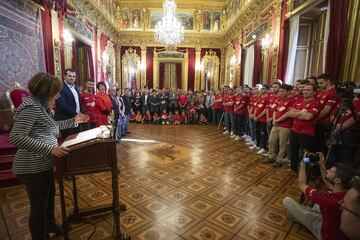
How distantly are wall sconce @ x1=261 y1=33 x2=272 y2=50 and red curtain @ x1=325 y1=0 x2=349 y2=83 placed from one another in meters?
2.57

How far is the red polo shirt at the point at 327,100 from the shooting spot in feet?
11.1

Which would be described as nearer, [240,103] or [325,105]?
[325,105]

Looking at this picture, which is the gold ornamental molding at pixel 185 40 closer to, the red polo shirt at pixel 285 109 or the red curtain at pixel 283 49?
the red curtain at pixel 283 49

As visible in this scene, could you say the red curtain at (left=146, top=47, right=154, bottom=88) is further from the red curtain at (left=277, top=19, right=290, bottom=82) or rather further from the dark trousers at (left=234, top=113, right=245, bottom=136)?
the red curtain at (left=277, top=19, right=290, bottom=82)

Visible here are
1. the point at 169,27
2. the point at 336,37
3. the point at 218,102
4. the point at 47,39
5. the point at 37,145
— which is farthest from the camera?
the point at 169,27

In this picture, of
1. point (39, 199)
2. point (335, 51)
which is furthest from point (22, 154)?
point (335, 51)

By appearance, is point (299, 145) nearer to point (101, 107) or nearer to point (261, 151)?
point (261, 151)

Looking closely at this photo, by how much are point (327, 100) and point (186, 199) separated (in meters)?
2.87

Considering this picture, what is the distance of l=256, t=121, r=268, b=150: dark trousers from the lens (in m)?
5.23

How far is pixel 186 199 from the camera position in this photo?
115 inches

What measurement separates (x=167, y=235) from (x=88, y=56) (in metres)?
8.24

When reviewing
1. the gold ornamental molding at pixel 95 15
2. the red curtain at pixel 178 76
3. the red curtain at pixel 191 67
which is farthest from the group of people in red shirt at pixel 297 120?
the red curtain at pixel 178 76

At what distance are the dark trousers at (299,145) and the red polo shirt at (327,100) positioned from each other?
1.13ft

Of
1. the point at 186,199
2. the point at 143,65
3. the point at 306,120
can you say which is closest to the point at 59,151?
the point at 186,199
